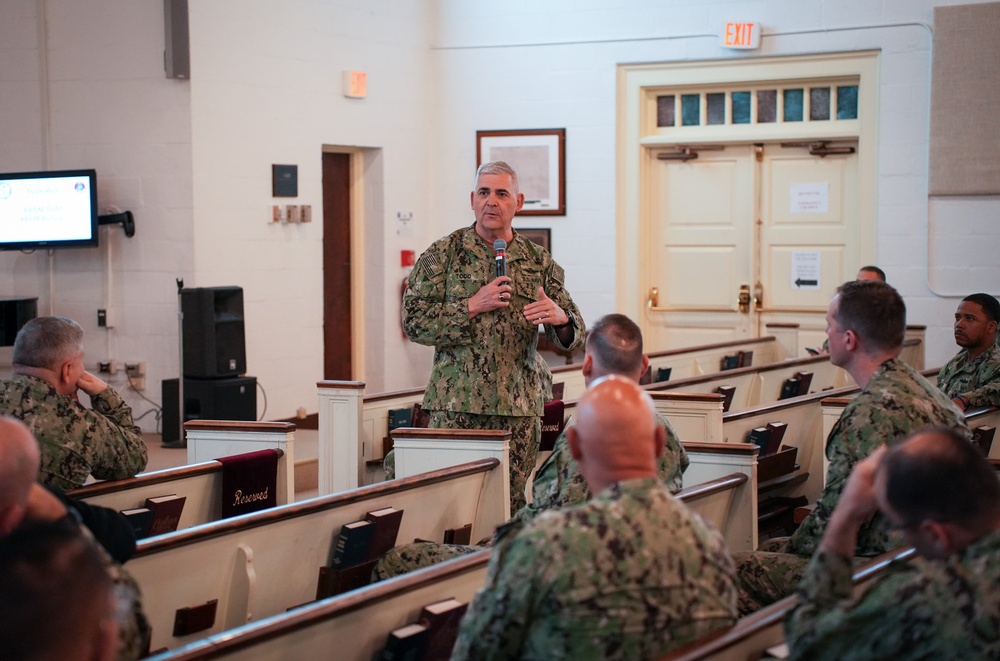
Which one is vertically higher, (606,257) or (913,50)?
(913,50)

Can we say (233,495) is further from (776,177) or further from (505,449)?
(776,177)

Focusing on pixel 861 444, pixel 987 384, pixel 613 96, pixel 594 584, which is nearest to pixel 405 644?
pixel 594 584

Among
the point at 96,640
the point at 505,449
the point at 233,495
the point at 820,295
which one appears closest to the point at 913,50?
the point at 820,295

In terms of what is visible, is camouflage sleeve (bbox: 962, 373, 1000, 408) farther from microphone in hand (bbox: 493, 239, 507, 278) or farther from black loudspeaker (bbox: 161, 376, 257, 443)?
black loudspeaker (bbox: 161, 376, 257, 443)

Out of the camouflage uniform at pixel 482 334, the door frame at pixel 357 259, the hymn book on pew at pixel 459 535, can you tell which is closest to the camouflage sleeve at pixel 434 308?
the camouflage uniform at pixel 482 334

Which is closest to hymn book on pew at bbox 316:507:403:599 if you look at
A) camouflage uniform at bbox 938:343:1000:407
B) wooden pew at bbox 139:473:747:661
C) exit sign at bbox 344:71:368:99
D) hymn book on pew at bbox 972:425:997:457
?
wooden pew at bbox 139:473:747:661

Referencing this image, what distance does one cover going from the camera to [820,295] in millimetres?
8695

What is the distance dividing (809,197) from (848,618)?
7.19 metres

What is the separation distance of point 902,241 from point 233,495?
589cm

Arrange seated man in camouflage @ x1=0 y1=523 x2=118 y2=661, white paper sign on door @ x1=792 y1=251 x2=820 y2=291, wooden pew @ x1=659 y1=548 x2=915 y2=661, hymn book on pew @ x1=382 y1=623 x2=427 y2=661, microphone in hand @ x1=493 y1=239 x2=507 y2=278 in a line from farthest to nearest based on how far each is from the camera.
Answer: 1. white paper sign on door @ x1=792 y1=251 x2=820 y2=291
2. microphone in hand @ x1=493 y1=239 x2=507 y2=278
3. hymn book on pew @ x1=382 y1=623 x2=427 y2=661
4. wooden pew @ x1=659 y1=548 x2=915 y2=661
5. seated man in camouflage @ x1=0 y1=523 x2=118 y2=661

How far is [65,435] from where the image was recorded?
330cm

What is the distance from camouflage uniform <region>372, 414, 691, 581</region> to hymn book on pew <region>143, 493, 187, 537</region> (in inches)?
26.5

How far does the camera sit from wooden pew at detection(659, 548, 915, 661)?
1.98 meters

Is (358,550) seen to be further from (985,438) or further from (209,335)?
(209,335)
